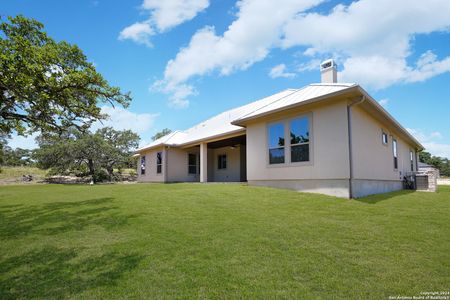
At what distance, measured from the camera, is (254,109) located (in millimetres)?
15062

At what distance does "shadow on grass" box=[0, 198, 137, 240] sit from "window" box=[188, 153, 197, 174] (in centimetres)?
1186

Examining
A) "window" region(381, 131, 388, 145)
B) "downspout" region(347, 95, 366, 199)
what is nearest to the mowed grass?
"downspout" region(347, 95, 366, 199)

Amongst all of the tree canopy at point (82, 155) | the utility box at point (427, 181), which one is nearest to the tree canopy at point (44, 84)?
the tree canopy at point (82, 155)

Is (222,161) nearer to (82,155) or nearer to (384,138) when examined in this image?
(384,138)

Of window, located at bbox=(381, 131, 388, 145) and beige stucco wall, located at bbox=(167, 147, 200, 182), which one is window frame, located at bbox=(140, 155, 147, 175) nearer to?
beige stucco wall, located at bbox=(167, 147, 200, 182)

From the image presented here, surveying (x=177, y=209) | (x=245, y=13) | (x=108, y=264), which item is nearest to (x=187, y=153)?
(x=245, y=13)

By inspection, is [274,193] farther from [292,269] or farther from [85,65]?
[85,65]

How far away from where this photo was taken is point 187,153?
1927 centimetres

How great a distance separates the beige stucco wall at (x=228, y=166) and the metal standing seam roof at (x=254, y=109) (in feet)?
6.92

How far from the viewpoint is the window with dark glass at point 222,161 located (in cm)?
1839

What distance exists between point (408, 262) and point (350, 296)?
1399mm

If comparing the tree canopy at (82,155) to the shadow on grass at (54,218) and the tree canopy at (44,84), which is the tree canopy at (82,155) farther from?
the shadow on grass at (54,218)

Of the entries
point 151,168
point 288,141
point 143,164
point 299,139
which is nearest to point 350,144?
point 299,139

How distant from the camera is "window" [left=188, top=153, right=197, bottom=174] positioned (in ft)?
A: 63.3
